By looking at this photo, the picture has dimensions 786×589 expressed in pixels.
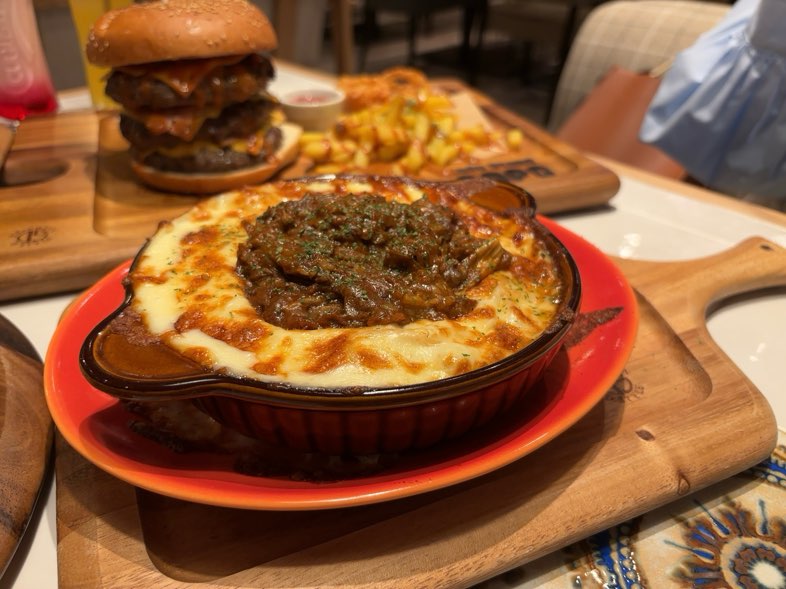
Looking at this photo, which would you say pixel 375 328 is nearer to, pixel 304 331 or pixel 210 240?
pixel 304 331

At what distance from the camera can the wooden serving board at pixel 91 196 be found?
1924 mm

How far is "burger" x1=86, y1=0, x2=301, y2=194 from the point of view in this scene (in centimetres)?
232

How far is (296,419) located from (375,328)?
0.22 metres

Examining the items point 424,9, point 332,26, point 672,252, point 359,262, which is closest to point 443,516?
point 359,262

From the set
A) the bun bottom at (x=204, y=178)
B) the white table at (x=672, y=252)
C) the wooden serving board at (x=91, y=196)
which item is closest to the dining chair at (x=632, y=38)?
the wooden serving board at (x=91, y=196)

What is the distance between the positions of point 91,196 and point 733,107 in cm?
282

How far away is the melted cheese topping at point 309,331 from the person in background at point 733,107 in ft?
6.19

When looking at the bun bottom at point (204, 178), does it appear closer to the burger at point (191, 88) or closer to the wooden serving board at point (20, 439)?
the burger at point (191, 88)

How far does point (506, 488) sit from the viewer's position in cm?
115

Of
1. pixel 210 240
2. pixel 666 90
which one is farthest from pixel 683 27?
pixel 210 240

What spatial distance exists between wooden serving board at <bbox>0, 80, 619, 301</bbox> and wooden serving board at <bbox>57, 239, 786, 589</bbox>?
2.87ft

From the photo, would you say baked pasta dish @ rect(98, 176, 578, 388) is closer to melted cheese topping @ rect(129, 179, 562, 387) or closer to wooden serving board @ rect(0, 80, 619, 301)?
melted cheese topping @ rect(129, 179, 562, 387)

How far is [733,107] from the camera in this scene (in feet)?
9.11

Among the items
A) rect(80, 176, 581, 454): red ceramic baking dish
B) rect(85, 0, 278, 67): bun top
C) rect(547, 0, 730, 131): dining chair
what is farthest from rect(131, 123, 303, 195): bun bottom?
rect(547, 0, 730, 131): dining chair
